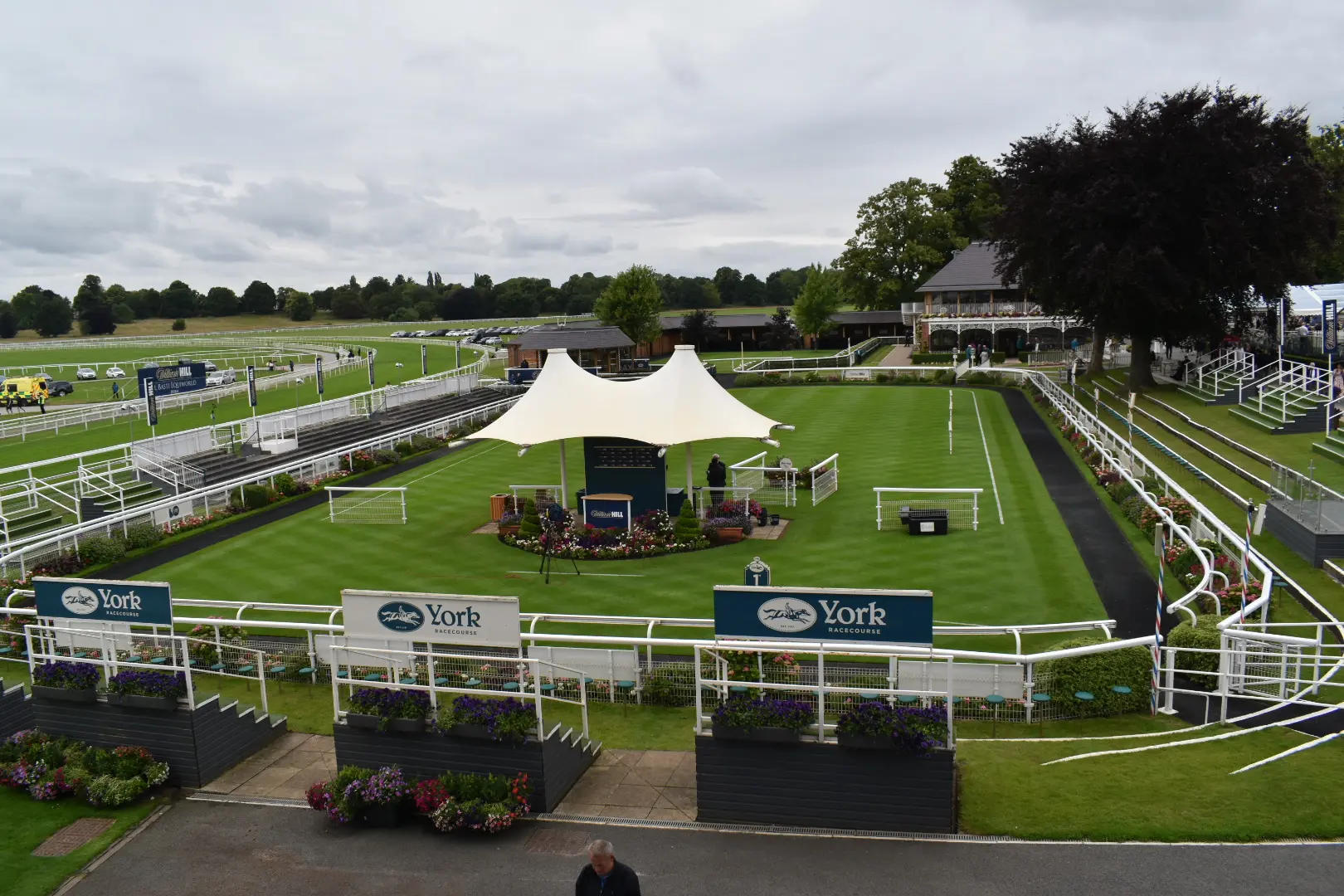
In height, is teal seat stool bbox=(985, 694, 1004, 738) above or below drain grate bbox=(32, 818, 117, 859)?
above

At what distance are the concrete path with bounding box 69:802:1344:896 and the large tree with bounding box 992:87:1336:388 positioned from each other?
110ft

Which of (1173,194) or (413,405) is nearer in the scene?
(1173,194)

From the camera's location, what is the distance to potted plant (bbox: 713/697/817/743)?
33.3 ft

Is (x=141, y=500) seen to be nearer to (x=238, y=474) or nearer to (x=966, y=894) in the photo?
(x=238, y=474)

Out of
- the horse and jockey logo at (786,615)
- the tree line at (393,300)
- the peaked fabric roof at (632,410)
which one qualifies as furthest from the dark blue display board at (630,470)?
the tree line at (393,300)

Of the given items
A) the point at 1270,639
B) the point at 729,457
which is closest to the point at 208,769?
the point at 1270,639

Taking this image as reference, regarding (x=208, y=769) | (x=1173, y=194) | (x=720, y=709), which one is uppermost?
(x=1173, y=194)

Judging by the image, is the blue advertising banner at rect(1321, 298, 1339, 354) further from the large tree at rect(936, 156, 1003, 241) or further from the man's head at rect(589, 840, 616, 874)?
the large tree at rect(936, 156, 1003, 241)

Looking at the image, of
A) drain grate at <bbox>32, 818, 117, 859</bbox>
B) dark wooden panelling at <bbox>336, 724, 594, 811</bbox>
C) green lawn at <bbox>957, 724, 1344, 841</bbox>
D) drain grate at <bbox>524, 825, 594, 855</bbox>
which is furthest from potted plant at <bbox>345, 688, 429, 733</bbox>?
green lawn at <bbox>957, 724, 1344, 841</bbox>

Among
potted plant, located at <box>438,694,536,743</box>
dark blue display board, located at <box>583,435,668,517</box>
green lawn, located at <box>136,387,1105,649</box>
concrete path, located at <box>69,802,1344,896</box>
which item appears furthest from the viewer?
dark blue display board, located at <box>583,435,668,517</box>

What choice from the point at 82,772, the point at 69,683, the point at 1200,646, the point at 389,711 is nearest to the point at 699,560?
the point at 1200,646

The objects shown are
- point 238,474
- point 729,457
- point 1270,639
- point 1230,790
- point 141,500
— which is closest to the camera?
point 1230,790

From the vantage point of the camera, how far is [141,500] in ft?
96.4

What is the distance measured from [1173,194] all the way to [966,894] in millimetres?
38131
